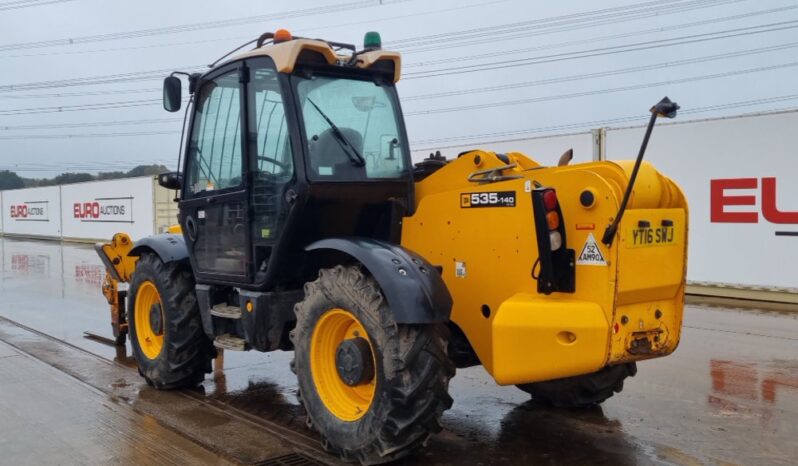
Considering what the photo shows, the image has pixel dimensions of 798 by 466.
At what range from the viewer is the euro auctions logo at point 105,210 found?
26.9 metres

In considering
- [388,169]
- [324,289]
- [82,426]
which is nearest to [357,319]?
[324,289]

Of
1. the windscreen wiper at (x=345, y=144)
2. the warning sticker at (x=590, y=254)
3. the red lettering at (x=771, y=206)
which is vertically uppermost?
the windscreen wiper at (x=345, y=144)

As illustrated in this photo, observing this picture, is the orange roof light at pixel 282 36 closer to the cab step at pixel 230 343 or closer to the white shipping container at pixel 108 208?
the cab step at pixel 230 343

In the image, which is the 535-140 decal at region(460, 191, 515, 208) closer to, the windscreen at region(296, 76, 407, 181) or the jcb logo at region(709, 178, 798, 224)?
the windscreen at region(296, 76, 407, 181)

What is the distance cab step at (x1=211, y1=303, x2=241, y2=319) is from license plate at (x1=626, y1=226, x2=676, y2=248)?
282 centimetres

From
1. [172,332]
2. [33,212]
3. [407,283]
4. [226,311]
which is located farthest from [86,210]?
[407,283]

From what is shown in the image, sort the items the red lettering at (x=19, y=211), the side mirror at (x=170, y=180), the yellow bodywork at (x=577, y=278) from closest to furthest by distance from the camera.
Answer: the yellow bodywork at (x=577, y=278), the side mirror at (x=170, y=180), the red lettering at (x=19, y=211)

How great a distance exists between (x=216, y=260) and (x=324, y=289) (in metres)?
1.59

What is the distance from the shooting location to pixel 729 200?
1139 centimetres

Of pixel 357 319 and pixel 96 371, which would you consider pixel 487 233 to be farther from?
pixel 96 371

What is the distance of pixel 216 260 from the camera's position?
5.45 meters

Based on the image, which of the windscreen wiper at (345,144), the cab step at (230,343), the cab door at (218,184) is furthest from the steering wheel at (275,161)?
the cab step at (230,343)

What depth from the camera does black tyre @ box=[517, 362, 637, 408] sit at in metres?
4.85

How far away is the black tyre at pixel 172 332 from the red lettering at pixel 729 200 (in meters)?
9.03
